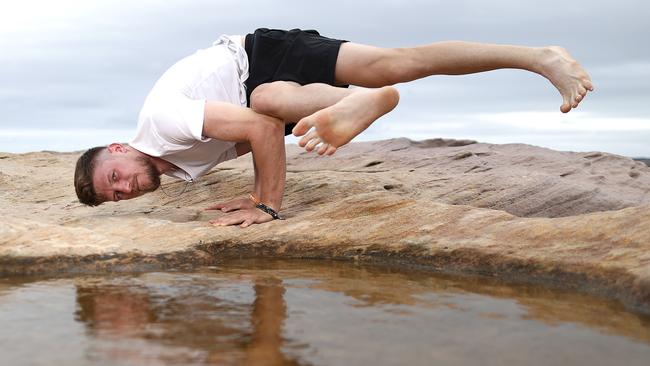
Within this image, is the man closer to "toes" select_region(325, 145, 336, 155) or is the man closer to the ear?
the ear

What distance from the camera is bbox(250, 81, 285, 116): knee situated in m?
4.01

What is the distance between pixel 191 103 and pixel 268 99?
1.39ft

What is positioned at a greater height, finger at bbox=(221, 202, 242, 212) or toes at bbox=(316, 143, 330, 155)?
toes at bbox=(316, 143, 330, 155)

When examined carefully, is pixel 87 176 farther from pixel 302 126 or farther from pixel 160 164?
pixel 302 126

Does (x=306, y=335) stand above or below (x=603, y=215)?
below

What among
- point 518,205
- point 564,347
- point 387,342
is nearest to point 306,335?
point 387,342

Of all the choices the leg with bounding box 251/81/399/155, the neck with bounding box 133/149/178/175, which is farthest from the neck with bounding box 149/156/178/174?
the leg with bounding box 251/81/399/155

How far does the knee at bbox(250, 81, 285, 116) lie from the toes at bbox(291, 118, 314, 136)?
0.64 metres

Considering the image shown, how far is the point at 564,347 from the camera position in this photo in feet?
6.35

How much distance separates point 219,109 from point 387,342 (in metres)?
2.27

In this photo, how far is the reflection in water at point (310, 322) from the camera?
1860 millimetres

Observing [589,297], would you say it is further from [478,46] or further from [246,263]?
[478,46]

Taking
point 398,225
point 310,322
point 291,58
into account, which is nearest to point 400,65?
point 291,58

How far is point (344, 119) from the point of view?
3449mm
